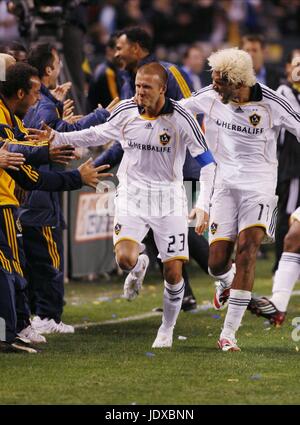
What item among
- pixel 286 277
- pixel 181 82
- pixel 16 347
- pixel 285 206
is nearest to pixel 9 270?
pixel 16 347

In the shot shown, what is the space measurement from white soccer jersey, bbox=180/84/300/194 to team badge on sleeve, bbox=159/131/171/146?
1.34 ft

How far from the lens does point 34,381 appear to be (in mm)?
6969

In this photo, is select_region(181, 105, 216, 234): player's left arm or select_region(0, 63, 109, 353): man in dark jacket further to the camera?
select_region(181, 105, 216, 234): player's left arm

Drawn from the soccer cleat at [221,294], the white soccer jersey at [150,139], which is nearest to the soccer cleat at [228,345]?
the soccer cleat at [221,294]

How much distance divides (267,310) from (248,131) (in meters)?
1.57

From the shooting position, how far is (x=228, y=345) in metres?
8.11

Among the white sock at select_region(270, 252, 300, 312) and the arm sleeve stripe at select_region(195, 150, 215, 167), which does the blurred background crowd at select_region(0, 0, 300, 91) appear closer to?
the white sock at select_region(270, 252, 300, 312)

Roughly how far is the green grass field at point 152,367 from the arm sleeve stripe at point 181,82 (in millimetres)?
1963

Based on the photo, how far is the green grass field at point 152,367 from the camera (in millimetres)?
6543

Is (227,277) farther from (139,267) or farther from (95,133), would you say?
(95,133)

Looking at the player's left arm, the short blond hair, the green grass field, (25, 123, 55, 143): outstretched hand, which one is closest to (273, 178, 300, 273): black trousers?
the green grass field

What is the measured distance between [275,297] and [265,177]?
129cm

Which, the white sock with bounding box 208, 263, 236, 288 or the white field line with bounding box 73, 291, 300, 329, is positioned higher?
the white sock with bounding box 208, 263, 236, 288

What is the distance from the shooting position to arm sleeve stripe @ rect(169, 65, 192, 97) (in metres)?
9.65
